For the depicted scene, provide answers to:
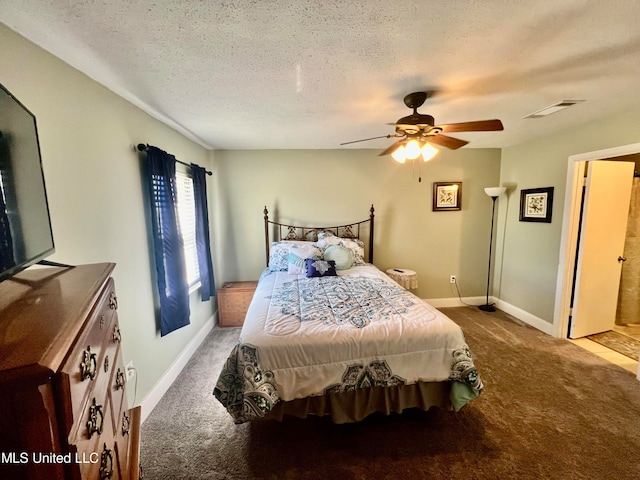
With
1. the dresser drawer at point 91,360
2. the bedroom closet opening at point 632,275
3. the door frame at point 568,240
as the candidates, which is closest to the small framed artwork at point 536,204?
the door frame at point 568,240

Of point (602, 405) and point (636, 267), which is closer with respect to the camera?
point (602, 405)

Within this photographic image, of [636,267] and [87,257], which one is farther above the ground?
[87,257]

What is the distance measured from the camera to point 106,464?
0.76m

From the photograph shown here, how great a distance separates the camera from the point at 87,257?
156 cm

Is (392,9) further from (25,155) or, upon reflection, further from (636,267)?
(636,267)

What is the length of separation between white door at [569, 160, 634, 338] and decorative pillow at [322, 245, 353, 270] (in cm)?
255

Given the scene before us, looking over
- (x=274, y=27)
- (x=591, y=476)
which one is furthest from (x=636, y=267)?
(x=274, y=27)

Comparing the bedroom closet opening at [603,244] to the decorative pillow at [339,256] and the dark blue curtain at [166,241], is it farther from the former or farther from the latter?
the dark blue curtain at [166,241]

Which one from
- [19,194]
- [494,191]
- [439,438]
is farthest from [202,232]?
[494,191]

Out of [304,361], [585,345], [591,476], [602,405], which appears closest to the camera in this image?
[591,476]

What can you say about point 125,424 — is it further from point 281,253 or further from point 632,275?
point 632,275

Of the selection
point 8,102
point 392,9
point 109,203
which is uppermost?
point 392,9

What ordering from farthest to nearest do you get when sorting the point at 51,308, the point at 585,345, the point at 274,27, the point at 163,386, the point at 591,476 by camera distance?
the point at 585,345
the point at 163,386
the point at 591,476
the point at 274,27
the point at 51,308

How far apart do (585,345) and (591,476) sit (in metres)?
1.96
